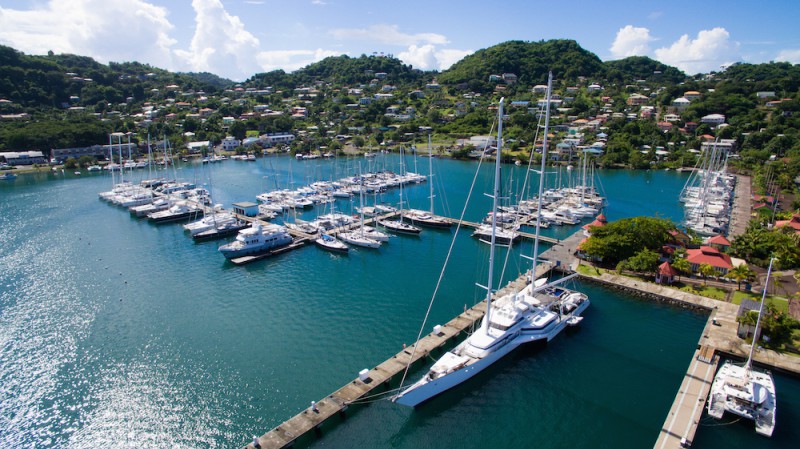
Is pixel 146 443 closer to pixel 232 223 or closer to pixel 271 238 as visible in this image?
pixel 271 238

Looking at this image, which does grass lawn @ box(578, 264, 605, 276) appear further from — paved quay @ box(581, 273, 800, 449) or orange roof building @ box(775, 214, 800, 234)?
orange roof building @ box(775, 214, 800, 234)

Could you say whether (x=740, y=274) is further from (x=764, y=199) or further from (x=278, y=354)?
(x=278, y=354)

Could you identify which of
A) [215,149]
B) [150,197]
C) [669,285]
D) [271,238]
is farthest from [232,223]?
[215,149]

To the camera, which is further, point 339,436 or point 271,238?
point 271,238

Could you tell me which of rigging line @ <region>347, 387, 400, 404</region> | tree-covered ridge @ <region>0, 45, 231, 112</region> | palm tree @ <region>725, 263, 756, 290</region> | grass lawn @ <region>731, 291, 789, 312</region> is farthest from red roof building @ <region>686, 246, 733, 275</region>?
tree-covered ridge @ <region>0, 45, 231, 112</region>

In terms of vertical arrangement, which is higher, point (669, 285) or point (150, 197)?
point (150, 197)

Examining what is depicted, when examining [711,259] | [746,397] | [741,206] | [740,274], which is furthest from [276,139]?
[746,397]

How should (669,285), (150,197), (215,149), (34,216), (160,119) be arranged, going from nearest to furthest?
(669,285) < (34,216) < (150,197) < (215,149) < (160,119)

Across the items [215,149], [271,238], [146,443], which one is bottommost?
[146,443]

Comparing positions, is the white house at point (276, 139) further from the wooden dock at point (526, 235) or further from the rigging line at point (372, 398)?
the rigging line at point (372, 398)
